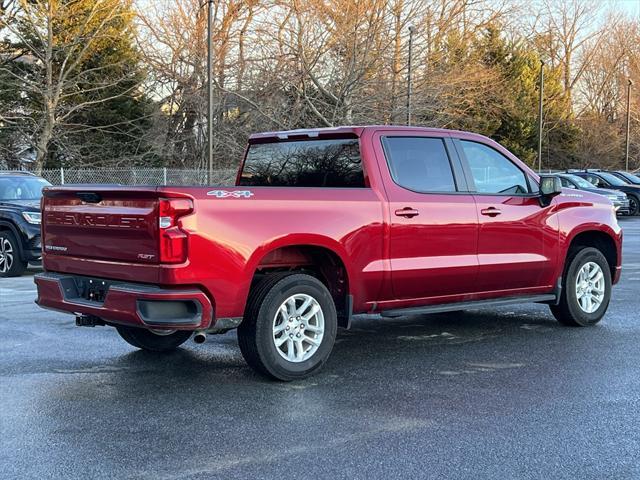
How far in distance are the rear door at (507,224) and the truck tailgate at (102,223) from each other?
312 centimetres

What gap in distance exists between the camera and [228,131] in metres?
32.6

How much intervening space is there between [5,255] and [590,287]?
30.0 feet

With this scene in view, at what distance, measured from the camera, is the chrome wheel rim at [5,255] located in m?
12.6

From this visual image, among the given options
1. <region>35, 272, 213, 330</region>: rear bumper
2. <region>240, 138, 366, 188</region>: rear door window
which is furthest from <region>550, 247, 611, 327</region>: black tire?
<region>35, 272, 213, 330</region>: rear bumper

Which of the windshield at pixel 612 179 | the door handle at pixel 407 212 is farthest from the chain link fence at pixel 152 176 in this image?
the door handle at pixel 407 212

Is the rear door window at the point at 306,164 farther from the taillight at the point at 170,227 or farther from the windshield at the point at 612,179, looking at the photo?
the windshield at the point at 612,179

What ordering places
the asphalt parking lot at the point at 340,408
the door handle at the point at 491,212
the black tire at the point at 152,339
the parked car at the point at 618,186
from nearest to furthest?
the asphalt parking lot at the point at 340,408
the black tire at the point at 152,339
the door handle at the point at 491,212
the parked car at the point at 618,186

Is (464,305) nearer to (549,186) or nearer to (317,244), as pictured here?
(549,186)

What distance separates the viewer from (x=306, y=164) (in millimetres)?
6844

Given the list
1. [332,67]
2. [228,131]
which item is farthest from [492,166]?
[228,131]

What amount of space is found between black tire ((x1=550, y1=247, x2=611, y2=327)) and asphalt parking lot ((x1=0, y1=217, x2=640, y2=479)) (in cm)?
24

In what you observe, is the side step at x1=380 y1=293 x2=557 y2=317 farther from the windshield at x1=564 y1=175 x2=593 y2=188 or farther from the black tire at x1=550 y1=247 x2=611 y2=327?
the windshield at x1=564 y1=175 x2=593 y2=188

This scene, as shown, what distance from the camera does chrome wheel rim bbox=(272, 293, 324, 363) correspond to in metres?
5.75

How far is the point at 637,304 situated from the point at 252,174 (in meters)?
5.13
